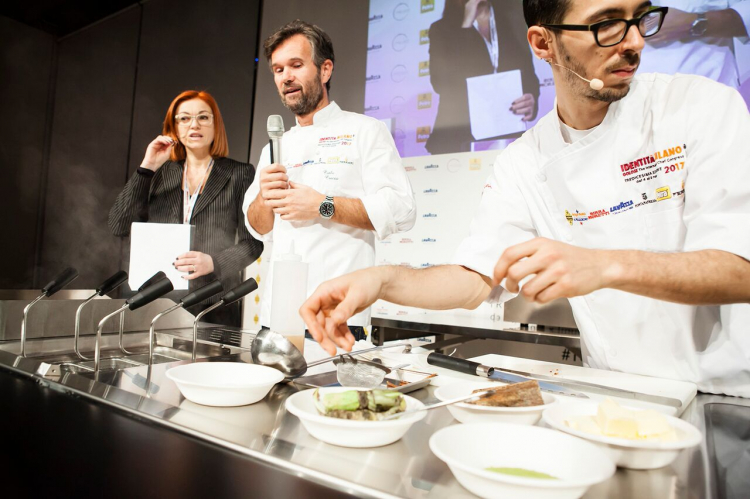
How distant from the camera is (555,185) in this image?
133 cm

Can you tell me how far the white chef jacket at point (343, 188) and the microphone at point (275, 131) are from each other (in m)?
0.48

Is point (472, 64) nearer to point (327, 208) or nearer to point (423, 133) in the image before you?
point (423, 133)

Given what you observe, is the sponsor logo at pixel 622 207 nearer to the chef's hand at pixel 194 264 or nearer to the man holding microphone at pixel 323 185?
the man holding microphone at pixel 323 185

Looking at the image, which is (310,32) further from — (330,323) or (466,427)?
(466,427)

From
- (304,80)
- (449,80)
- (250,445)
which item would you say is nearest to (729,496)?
(250,445)

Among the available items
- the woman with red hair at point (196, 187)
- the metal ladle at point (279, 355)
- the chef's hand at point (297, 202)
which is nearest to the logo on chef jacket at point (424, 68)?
the woman with red hair at point (196, 187)

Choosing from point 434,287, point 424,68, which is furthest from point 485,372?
point 424,68

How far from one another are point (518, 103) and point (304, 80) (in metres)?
1.92

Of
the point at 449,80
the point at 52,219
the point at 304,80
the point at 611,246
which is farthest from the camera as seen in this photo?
the point at 449,80

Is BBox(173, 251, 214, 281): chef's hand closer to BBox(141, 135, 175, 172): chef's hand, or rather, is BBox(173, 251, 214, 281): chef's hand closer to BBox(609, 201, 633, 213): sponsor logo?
BBox(141, 135, 175, 172): chef's hand

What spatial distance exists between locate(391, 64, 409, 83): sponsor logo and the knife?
11.0 ft

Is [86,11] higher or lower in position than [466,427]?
higher

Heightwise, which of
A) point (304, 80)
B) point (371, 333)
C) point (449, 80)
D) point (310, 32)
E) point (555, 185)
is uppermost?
point (449, 80)

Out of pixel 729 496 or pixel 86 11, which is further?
pixel 86 11
